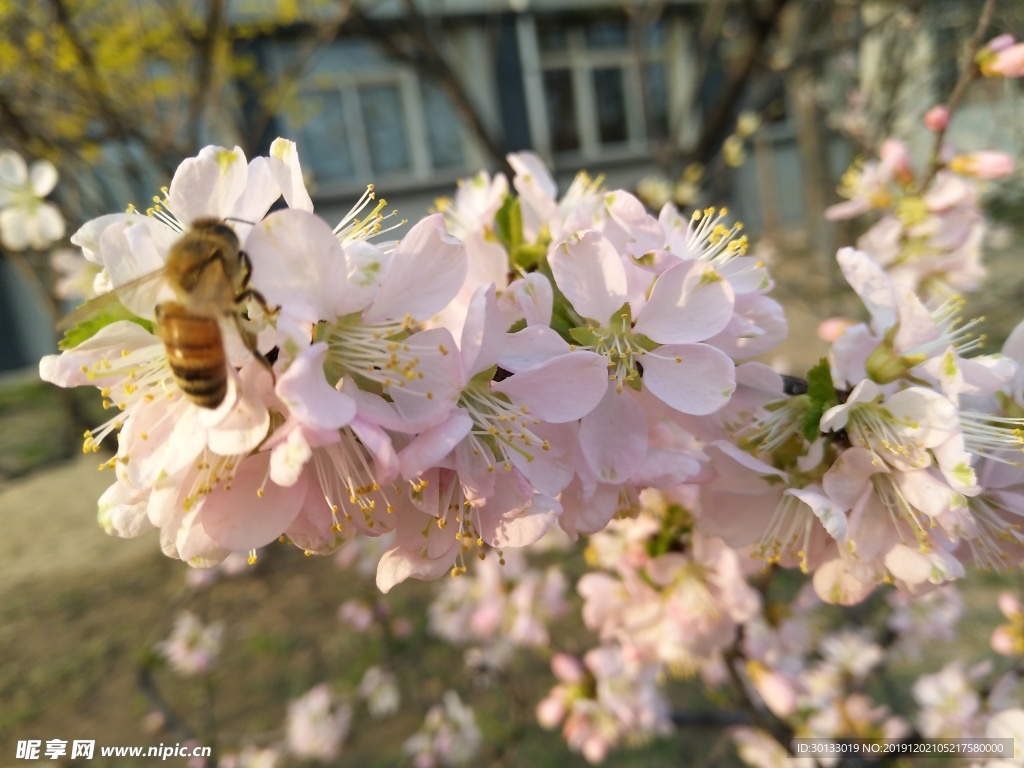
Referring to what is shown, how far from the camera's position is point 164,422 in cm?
74

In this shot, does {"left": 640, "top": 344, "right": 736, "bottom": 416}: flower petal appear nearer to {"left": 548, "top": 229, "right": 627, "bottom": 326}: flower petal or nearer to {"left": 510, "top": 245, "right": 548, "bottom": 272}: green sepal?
{"left": 548, "top": 229, "right": 627, "bottom": 326}: flower petal

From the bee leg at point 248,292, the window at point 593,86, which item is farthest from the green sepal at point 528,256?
the window at point 593,86

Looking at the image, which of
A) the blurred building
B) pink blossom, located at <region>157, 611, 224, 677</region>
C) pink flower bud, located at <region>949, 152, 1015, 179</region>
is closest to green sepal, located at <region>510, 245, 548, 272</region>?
pink flower bud, located at <region>949, 152, 1015, 179</region>

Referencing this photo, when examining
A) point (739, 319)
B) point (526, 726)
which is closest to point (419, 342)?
point (739, 319)

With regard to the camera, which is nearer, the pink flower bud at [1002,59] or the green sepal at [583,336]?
the green sepal at [583,336]

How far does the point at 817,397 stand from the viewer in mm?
890

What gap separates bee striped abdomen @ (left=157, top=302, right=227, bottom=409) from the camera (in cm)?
66

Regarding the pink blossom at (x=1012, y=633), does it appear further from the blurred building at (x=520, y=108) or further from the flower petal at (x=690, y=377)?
the blurred building at (x=520, y=108)

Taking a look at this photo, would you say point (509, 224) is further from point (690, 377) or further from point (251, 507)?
point (251, 507)

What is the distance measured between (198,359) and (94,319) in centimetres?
20

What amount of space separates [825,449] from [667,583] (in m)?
0.68

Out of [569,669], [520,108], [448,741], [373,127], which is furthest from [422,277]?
[520,108]

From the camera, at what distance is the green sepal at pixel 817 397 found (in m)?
0.87

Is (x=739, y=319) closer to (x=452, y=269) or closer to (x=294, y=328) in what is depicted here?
(x=452, y=269)
